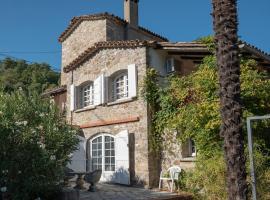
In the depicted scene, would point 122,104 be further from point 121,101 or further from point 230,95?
point 230,95

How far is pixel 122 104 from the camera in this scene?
15.1 meters

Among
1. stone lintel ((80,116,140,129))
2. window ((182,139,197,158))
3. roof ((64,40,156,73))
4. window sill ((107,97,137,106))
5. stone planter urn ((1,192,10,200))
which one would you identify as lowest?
stone planter urn ((1,192,10,200))

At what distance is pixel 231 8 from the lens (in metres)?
7.12

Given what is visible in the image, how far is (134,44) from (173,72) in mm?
1855

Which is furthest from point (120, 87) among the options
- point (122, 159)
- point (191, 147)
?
point (191, 147)

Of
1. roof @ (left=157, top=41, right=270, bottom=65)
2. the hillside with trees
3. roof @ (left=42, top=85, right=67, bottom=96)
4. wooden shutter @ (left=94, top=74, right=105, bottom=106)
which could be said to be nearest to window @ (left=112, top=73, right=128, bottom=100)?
wooden shutter @ (left=94, top=74, right=105, bottom=106)

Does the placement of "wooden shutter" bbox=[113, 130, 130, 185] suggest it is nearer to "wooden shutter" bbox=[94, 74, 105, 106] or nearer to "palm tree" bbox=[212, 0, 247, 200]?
"wooden shutter" bbox=[94, 74, 105, 106]

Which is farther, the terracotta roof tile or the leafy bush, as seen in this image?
the terracotta roof tile

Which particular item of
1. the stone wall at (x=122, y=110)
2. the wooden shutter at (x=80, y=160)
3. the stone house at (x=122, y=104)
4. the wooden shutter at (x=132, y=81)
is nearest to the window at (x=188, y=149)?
the stone house at (x=122, y=104)

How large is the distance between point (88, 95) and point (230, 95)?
443 inches

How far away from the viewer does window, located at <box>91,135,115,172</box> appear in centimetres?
1539

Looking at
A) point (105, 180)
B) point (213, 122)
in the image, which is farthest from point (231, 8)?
point (105, 180)

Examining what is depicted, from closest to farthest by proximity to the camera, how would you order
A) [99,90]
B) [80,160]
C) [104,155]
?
[104,155], [99,90], [80,160]

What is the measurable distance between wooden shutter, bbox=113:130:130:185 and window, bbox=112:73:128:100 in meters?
1.84
